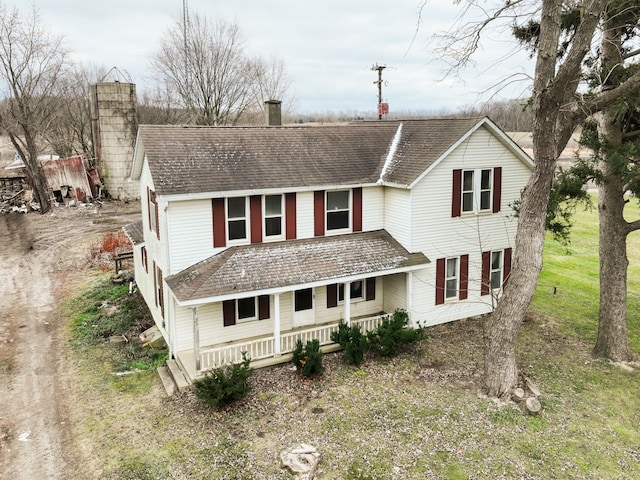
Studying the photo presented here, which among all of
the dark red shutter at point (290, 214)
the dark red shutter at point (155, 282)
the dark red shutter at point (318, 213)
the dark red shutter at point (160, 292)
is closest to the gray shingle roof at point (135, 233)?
the dark red shutter at point (155, 282)

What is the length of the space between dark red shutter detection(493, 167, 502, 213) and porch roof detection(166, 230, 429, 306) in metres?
3.63

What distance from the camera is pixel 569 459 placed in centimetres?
1031

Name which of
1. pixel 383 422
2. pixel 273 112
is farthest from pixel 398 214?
pixel 383 422

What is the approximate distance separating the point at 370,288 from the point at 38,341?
11.4 m

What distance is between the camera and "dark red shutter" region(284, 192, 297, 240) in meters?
15.6

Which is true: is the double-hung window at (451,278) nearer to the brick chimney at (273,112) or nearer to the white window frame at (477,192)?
the white window frame at (477,192)

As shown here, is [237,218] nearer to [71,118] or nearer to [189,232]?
[189,232]

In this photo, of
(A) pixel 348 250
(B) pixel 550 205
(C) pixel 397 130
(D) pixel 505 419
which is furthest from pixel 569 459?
(C) pixel 397 130

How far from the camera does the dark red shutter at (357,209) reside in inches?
661

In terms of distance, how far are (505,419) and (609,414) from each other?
275cm

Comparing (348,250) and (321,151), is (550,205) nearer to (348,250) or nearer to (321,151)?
(348,250)

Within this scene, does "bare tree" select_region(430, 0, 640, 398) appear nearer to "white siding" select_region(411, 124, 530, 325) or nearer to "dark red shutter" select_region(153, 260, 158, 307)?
"white siding" select_region(411, 124, 530, 325)

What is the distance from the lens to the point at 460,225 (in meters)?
17.1

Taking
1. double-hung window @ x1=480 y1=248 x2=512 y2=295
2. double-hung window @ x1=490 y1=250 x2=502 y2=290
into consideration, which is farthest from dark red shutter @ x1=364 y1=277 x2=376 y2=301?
double-hung window @ x1=490 y1=250 x2=502 y2=290
